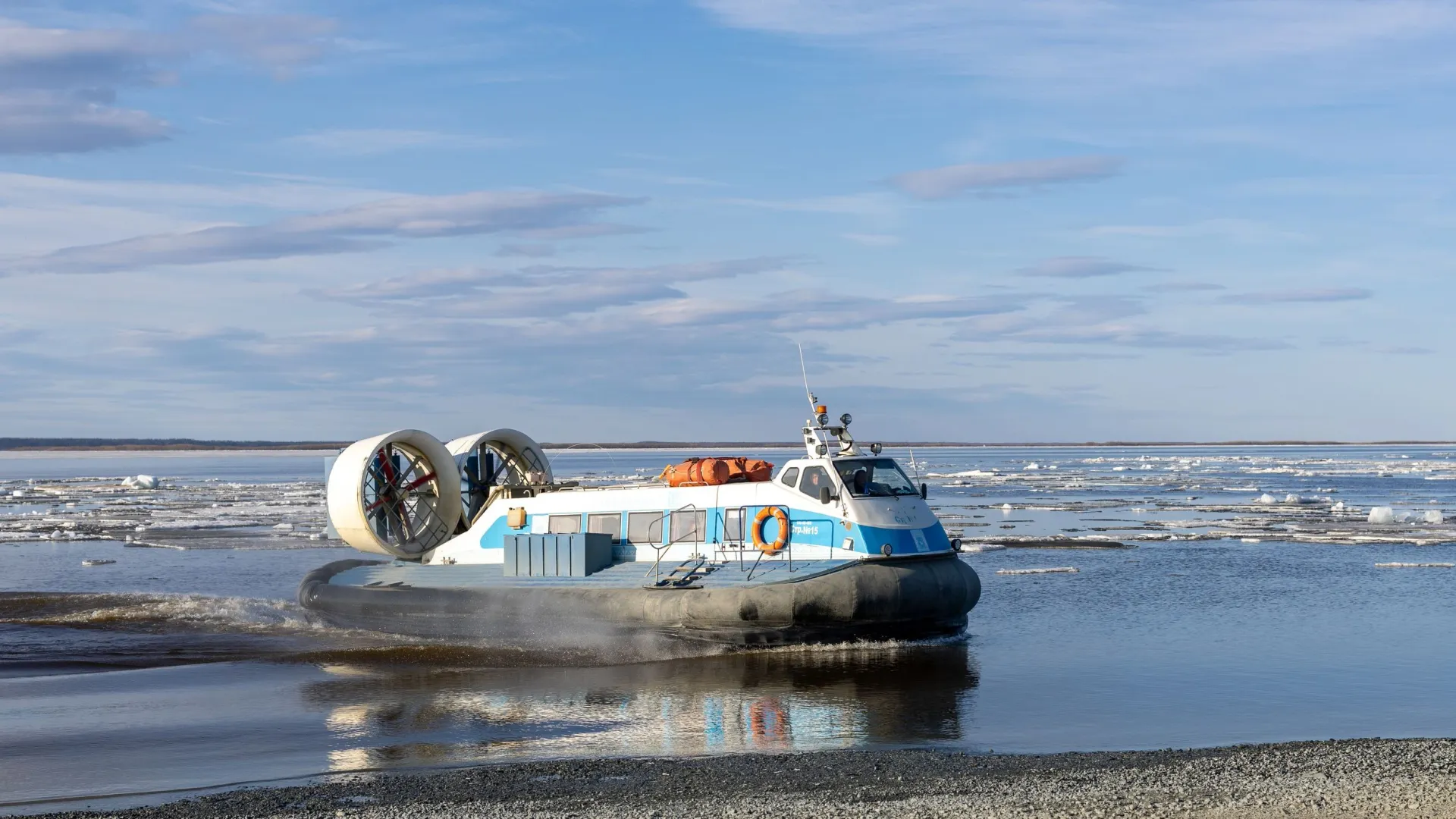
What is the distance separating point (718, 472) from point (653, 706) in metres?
4.01

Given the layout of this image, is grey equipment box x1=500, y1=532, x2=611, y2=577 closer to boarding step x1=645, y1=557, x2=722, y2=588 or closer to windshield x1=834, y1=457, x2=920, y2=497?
boarding step x1=645, y1=557, x2=722, y2=588

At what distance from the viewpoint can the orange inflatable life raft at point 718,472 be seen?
15422 mm

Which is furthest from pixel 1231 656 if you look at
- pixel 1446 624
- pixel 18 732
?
pixel 18 732

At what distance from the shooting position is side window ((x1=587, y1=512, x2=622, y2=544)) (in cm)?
1588

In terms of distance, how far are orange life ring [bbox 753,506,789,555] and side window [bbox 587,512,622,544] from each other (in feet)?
6.19

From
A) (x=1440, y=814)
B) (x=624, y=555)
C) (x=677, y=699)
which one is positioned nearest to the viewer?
(x=1440, y=814)

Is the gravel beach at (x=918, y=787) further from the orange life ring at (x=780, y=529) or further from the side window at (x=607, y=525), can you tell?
the side window at (x=607, y=525)

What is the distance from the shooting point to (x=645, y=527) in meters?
15.7

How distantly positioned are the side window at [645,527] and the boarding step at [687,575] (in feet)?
2.13

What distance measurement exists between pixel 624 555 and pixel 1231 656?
6.77 m

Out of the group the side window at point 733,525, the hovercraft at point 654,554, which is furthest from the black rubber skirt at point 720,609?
the side window at point 733,525

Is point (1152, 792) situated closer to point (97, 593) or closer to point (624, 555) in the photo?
point (624, 555)

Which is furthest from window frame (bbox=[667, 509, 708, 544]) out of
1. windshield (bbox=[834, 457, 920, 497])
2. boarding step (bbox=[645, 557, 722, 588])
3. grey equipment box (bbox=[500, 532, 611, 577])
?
windshield (bbox=[834, 457, 920, 497])

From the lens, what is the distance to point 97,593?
20.2 m
